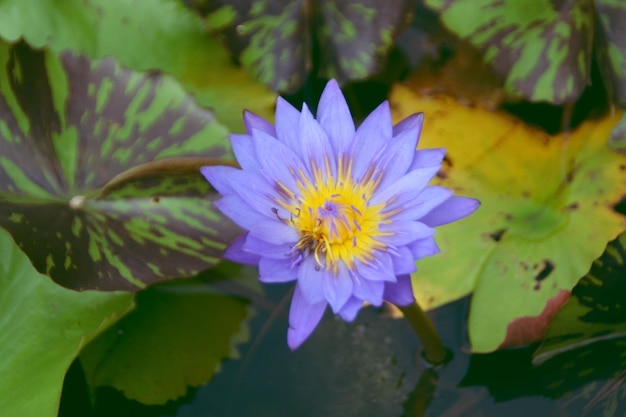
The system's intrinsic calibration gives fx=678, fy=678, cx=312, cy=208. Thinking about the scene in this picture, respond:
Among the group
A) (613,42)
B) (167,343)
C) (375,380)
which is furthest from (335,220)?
(613,42)

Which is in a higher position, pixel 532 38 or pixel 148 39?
pixel 148 39

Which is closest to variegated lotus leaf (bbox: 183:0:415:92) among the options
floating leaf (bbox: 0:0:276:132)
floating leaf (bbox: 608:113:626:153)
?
floating leaf (bbox: 0:0:276:132)

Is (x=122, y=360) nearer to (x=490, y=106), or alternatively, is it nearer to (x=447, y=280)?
(x=447, y=280)

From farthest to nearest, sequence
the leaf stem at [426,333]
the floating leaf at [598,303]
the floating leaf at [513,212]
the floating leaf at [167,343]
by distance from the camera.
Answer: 1. the floating leaf at [167,343]
2. the floating leaf at [513,212]
3. the floating leaf at [598,303]
4. the leaf stem at [426,333]

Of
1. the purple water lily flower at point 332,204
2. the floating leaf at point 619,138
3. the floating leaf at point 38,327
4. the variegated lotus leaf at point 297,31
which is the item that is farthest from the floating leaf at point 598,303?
the floating leaf at point 38,327

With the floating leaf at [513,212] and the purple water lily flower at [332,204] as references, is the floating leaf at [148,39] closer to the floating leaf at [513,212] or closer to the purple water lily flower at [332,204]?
the floating leaf at [513,212]

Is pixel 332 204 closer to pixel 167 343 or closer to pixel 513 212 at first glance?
pixel 513 212
